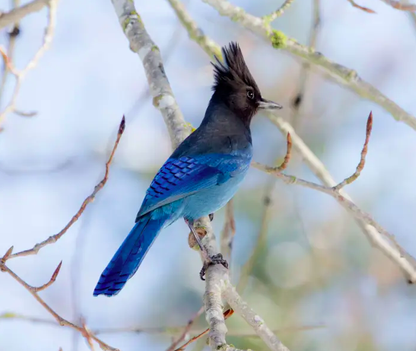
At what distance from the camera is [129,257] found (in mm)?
3322

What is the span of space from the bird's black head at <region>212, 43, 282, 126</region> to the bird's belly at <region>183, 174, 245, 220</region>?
77cm

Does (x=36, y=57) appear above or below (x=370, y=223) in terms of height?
above

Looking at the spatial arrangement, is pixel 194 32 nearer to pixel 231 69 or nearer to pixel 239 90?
pixel 231 69

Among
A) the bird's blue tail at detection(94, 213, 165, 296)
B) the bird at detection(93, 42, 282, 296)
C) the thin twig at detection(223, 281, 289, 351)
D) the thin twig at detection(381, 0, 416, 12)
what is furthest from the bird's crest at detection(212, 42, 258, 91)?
the thin twig at detection(223, 281, 289, 351)

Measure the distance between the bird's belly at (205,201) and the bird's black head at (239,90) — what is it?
77 cm

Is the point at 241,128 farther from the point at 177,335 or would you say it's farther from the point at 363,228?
the point at 177,335

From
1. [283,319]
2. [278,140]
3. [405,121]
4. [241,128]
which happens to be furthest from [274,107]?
[283,319]

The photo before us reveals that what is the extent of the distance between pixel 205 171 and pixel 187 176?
0.46 feet

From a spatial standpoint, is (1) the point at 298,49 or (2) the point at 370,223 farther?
(1) the point at 298,49

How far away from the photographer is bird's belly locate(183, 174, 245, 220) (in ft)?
12.0

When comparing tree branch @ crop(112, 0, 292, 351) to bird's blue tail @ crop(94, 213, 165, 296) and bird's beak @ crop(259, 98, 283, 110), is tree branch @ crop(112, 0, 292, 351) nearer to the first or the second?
bird's blue tail @ crop(94, 213, 165, 296)

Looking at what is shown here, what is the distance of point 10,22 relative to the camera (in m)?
3.51

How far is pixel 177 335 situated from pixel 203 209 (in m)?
0.92

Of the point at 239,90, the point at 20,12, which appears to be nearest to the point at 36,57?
the point at 20,12
